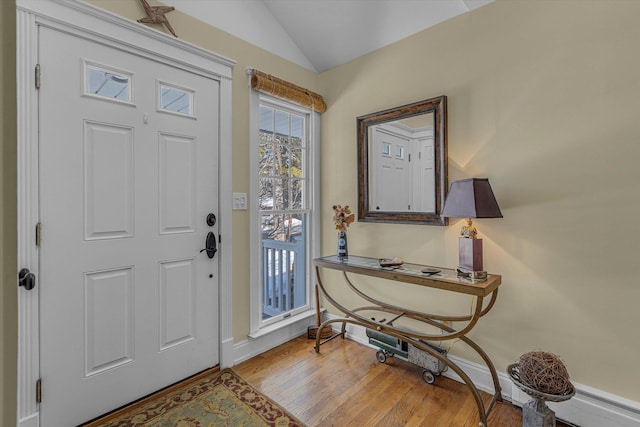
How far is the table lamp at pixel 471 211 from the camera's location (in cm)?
170

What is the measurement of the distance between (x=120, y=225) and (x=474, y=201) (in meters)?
2.10

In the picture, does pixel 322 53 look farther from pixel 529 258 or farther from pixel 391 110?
pixel 529 258

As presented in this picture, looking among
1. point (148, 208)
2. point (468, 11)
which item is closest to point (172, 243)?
point (148, 208)

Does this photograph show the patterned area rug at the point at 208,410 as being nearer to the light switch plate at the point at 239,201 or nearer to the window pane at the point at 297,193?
the light switch plate at the point at 239,201

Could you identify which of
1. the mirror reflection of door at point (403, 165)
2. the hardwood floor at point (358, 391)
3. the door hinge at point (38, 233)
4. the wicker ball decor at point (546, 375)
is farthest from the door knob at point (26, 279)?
the wicker ball decor at point (546, 375)

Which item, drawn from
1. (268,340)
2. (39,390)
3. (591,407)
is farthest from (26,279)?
(591,407)

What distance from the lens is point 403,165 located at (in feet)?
7.75

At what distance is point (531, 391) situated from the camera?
1425 millimetres

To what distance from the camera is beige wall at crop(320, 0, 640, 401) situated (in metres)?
1.53

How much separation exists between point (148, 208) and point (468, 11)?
249cm

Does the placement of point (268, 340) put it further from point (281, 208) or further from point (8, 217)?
point (8, 217)

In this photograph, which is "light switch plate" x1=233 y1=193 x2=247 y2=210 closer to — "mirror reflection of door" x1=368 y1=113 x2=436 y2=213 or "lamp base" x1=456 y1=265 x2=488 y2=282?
"mirror reflection of door" x1=368 y1=113 x2=436 y2=213

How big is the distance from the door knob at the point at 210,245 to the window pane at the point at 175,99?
2.89 ft

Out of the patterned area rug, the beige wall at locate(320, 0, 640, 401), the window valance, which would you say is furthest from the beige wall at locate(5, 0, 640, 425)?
the patterned area rug
